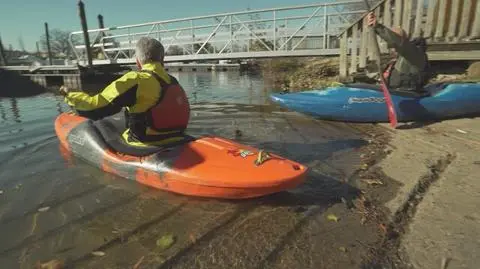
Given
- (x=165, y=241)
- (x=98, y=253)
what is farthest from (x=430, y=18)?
(x=98, y=253)

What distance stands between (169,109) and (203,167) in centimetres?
69

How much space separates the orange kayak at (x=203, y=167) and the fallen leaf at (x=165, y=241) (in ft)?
2.18

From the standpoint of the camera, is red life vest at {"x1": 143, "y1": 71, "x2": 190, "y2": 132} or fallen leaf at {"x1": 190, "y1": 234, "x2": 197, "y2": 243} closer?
fallen leaf at {"x1": 190, "y1": 234, "x2": 197, "y2": 243}

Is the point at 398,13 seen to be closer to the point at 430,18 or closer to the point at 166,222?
the point at 430,18

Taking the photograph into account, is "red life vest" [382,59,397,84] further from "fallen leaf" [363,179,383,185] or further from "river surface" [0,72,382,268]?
"fallen leaf" [363,179,383,185]

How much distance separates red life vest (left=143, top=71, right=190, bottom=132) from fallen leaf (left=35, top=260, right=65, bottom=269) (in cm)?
153

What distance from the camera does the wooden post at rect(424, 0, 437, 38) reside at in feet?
25.6

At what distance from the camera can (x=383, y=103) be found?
6.45 m

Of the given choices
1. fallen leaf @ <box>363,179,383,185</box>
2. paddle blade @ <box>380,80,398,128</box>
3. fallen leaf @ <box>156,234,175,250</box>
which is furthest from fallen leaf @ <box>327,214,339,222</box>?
paddle blade @ <box>380,80,398,128</box>

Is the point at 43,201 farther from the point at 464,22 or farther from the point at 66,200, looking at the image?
the point at 464,22

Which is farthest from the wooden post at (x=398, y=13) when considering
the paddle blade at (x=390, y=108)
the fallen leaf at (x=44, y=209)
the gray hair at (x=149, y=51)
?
the fallen leaf at (x=44, y=209)

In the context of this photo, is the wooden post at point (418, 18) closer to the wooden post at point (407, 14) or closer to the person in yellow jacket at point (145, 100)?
the wooden post at point (407, 14)

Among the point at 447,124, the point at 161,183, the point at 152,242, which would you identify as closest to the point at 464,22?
the point at 447,124

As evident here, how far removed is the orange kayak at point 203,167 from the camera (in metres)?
3.30
